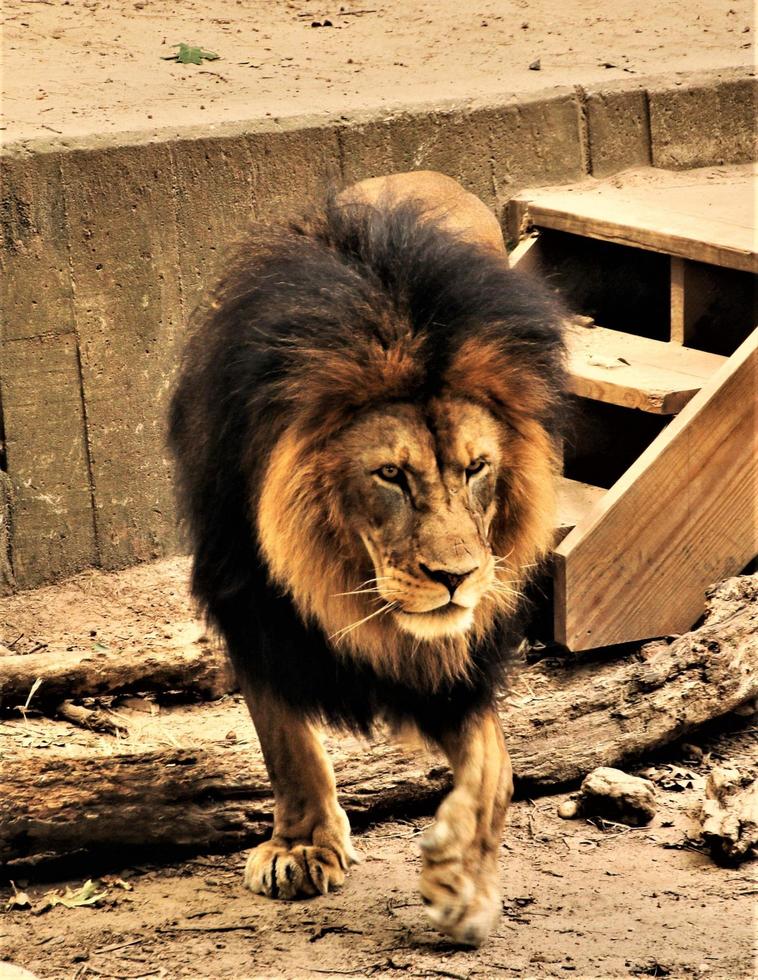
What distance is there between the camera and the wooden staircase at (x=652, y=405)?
4445mm

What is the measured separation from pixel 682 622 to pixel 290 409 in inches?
81.7

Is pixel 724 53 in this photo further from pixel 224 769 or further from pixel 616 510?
pixel 224 769

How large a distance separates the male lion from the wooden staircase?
1.03 meters

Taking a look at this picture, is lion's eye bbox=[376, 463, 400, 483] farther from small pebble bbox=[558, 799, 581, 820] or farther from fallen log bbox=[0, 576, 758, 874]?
small pebble bbox=[558, 799, 581, 820]

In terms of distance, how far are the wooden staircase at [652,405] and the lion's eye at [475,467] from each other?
4.06ft

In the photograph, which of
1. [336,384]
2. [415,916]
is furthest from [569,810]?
[336,384]

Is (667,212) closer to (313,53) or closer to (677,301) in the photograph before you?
(677,301)

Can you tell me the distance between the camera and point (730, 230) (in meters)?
4.92

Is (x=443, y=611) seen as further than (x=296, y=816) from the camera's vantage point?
No

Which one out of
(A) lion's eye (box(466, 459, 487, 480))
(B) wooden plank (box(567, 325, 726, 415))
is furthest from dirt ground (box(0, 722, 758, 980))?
(B) wooden plank (box(567, 325, 726, 415))

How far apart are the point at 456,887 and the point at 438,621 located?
0.63 metres

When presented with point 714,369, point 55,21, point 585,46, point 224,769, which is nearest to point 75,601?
point 224,769

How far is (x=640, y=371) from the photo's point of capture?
15.4ft

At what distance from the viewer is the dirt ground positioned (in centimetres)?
331
